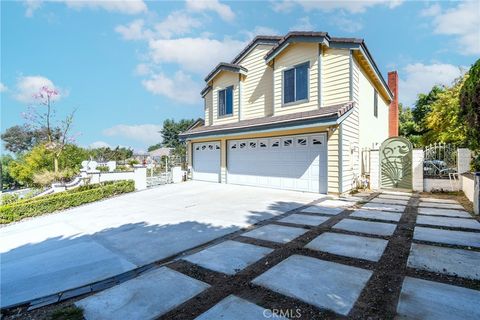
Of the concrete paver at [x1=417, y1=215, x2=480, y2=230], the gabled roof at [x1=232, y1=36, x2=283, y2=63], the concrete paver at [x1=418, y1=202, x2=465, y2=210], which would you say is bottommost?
the concrete paver at [x1=417, y1=215, x2=480, y2=230]

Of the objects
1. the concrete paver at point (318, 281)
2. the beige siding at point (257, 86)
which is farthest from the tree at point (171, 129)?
the concrete paver at point (318, 281)

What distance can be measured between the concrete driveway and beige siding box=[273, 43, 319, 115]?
420 cm

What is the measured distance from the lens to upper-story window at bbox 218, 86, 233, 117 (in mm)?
14062

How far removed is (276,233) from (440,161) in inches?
391

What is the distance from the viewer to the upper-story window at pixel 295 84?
10.5 m

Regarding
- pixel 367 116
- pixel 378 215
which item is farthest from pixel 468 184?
pixel 367 116

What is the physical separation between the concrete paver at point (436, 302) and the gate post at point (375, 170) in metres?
9.16

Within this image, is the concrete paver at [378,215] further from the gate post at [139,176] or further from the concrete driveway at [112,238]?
the gate post at [139,176]

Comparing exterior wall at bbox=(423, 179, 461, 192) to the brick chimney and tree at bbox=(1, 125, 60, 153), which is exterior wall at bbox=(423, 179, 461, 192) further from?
tree at bbox=(1, 125, 60, 153)

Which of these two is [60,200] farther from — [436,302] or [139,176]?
[436,302]

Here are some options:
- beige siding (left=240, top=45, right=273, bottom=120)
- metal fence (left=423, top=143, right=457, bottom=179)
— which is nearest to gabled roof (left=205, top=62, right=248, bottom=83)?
beige siding (left=240, top=45, right=273, bottom=120)

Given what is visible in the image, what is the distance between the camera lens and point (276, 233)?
16.1ft

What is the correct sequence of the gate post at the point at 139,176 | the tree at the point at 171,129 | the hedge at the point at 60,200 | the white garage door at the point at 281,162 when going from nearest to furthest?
the hedge at the point at 60,200, the white garage door at the point at 281,162, the gate post at the point at 139,176, the tree at the point at 171,129

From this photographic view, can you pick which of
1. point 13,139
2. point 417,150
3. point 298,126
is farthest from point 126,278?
point 13,139
